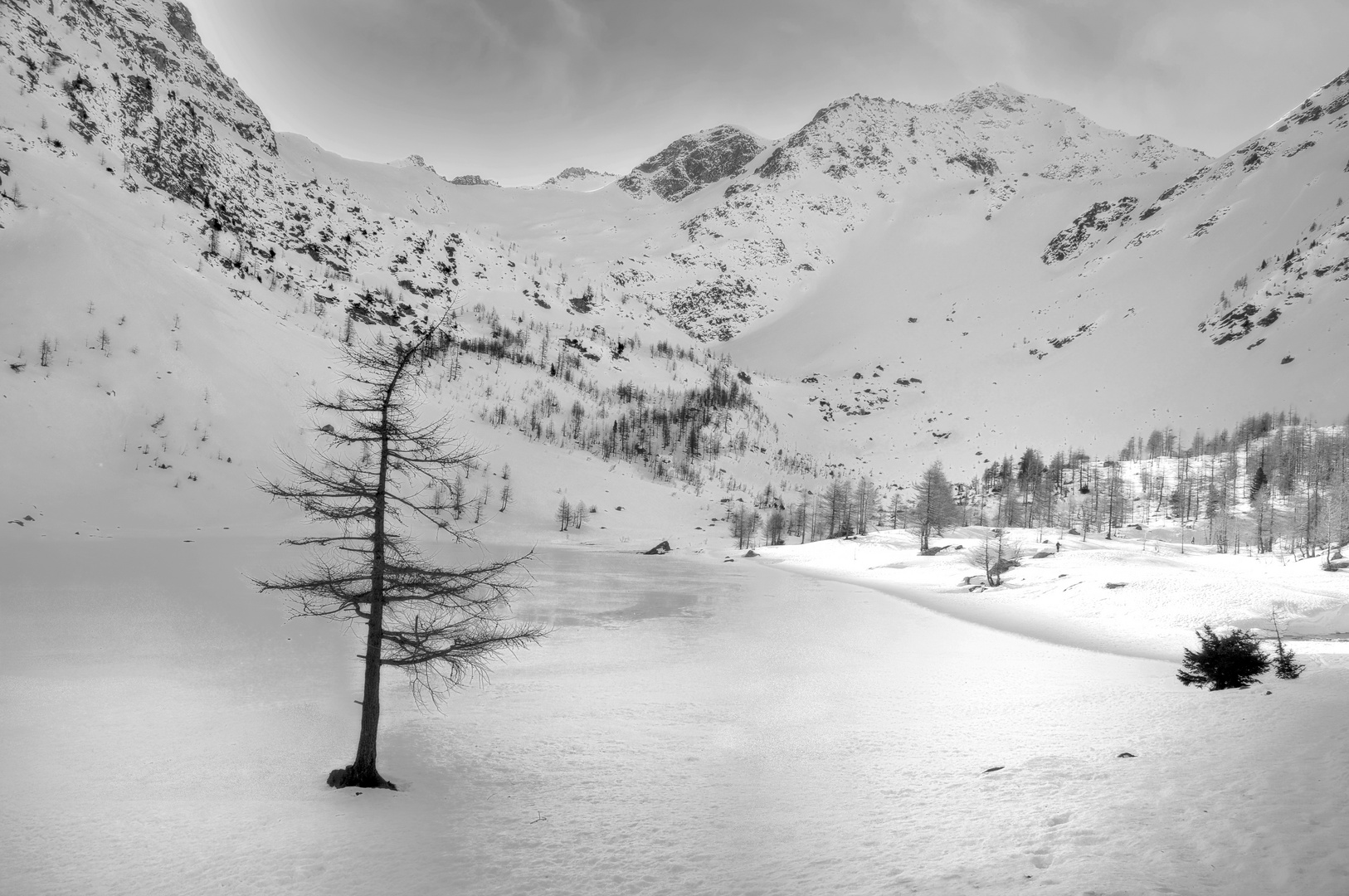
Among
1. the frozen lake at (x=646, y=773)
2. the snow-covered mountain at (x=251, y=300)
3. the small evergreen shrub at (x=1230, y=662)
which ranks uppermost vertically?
the snow-covered mountain at (x=251, y=300)

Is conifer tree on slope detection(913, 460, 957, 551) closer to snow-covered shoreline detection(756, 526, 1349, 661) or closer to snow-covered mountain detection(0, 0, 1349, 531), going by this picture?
snow-covered shoreline detection(756, 526, 1349, 661)

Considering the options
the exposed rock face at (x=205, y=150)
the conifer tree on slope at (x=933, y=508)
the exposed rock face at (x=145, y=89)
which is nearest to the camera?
the conifer tree on slope at (x=933, y=508)

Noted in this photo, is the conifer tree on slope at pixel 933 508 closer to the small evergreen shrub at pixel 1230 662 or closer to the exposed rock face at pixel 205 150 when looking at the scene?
the small evergreen shrub at pixel 1230 662

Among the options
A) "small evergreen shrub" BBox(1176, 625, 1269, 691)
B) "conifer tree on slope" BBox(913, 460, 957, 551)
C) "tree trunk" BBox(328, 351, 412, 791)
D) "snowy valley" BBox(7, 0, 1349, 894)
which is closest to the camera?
"snowy valley" BBox(7, 0, 1349, 894)

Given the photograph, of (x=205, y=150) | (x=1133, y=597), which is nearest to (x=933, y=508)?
(x=1133, y=597)

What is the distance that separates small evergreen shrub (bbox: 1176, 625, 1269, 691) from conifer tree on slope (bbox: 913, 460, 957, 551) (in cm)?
5476

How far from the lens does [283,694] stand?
17.9 m

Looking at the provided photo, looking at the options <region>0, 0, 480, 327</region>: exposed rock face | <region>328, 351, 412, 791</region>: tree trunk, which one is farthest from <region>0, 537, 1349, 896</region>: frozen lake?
<region>0, 0, 480, 327</region>: exposed rock face

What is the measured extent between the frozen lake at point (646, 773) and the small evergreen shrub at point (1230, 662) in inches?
30.5

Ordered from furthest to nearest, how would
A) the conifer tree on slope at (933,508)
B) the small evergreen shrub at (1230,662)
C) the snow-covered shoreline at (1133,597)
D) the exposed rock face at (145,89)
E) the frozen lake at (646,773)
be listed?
the exposed rock face at (145,89) < the conifer tree on slope at (933,508) < the snow-covered shoreline at (1133,597) < the small evergreen shrub at (1230,662) < the frozen lake at (646,773)

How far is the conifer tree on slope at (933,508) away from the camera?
7019cm

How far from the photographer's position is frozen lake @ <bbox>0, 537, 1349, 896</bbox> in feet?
25.9

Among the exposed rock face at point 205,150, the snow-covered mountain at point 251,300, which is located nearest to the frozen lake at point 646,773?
the snow-covered mountain at point 251,300

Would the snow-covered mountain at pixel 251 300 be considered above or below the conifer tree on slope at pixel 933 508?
above
